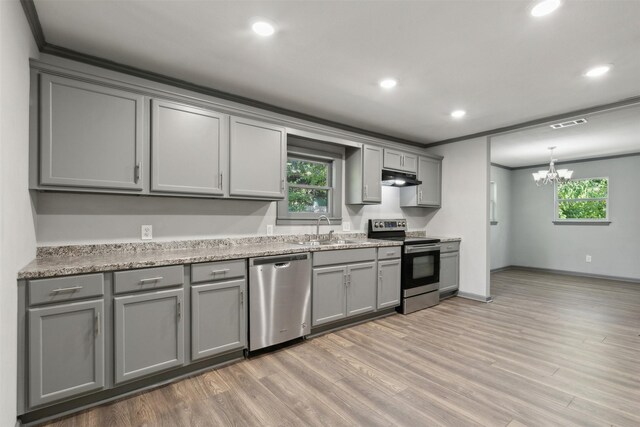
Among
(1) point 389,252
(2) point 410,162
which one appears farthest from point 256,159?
(2) point 410,162

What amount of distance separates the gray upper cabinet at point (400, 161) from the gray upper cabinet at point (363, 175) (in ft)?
0.48

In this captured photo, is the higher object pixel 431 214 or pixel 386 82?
pixel 386 82

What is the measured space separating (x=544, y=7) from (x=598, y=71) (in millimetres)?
1305

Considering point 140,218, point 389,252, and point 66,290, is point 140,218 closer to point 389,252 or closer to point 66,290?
point 66,290

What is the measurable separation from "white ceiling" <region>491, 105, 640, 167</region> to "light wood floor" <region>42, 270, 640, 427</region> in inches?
96.7

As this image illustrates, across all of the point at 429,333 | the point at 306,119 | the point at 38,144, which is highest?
the point at 306,119

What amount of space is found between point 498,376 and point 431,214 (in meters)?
3.13

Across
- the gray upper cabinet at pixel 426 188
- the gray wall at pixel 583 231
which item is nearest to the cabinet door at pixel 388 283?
the gray upper cabinet at pixel 426 188

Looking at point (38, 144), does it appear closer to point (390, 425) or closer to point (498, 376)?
point (390, 425)

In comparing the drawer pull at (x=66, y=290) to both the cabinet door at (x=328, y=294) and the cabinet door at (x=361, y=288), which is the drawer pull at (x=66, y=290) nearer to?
the cabinet door at (x=328, y=294)

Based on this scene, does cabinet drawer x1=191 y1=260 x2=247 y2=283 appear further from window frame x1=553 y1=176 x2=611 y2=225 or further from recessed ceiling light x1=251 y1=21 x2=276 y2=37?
window frame x1=553 y1=176 x2=611 y2=225

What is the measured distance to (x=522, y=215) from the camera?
7.16 meters

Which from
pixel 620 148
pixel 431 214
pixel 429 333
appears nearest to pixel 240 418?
pixel 429 333

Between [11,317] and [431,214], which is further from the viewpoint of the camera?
[431,214]
